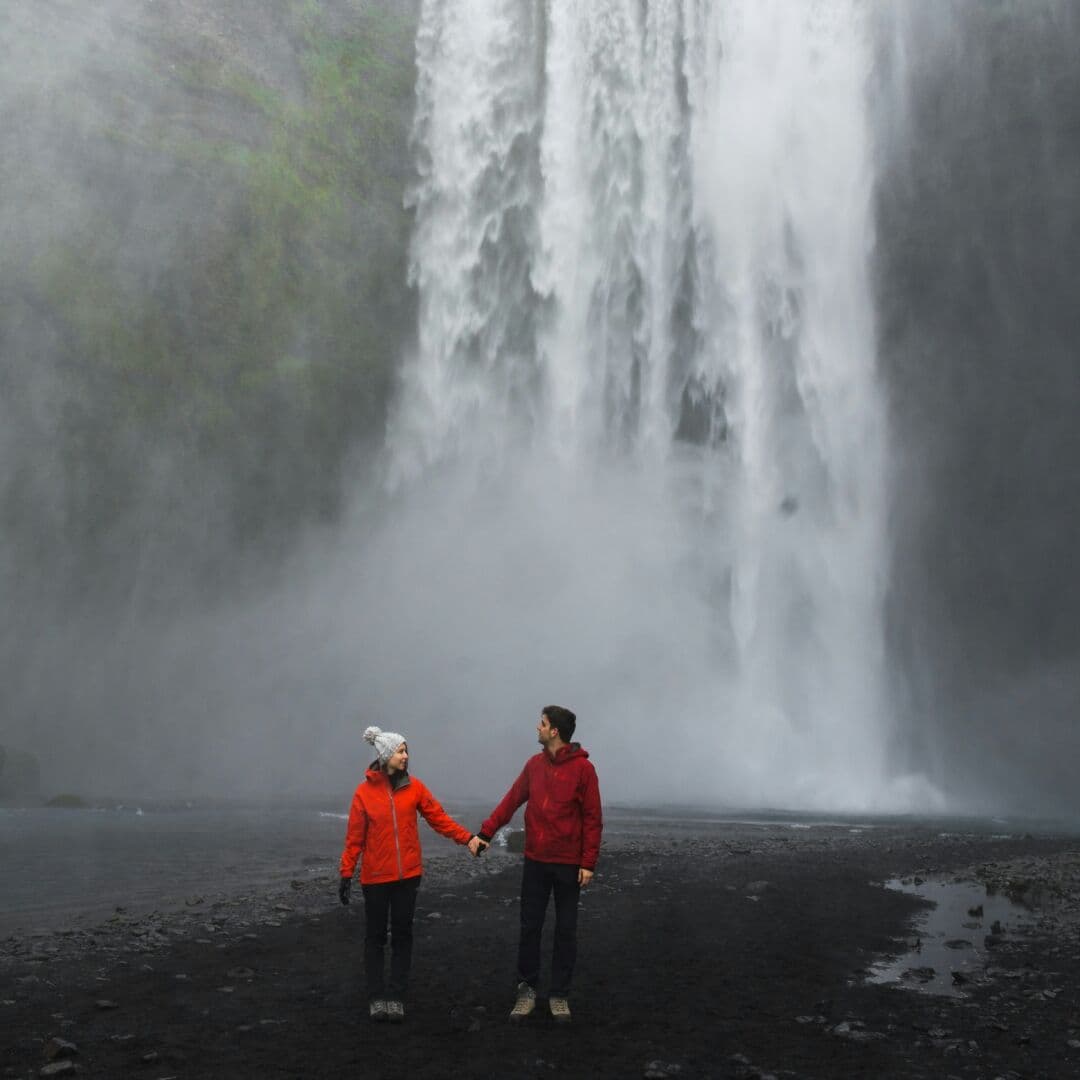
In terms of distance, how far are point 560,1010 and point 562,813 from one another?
1193 mm

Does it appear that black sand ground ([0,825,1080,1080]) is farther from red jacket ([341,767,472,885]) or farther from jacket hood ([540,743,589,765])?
jacket hood ([540,743,589,765])

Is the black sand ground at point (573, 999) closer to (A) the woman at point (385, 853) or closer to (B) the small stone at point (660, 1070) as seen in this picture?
(B) the small stone at point (660, 1070)

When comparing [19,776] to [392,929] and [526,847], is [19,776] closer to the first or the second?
[392,929]

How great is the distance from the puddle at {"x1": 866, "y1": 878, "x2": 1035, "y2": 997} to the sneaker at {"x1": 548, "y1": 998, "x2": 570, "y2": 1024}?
105 inches

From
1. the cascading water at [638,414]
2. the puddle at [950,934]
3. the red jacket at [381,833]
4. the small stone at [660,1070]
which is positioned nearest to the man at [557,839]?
the red jacket at [381,833]

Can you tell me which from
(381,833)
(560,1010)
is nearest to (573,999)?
(560,1010)

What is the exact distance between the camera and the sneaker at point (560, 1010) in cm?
703

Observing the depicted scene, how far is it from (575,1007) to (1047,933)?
5401mm

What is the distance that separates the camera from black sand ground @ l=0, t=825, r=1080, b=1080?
20.0 ft

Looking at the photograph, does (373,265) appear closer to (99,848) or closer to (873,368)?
(873,368)

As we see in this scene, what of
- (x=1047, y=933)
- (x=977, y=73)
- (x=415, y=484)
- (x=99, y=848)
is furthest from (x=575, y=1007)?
(x=977, y=73)

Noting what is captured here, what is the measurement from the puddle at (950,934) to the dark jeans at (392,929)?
3.58 meters

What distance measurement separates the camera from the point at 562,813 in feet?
23.9

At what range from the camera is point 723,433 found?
3853 centimetres
